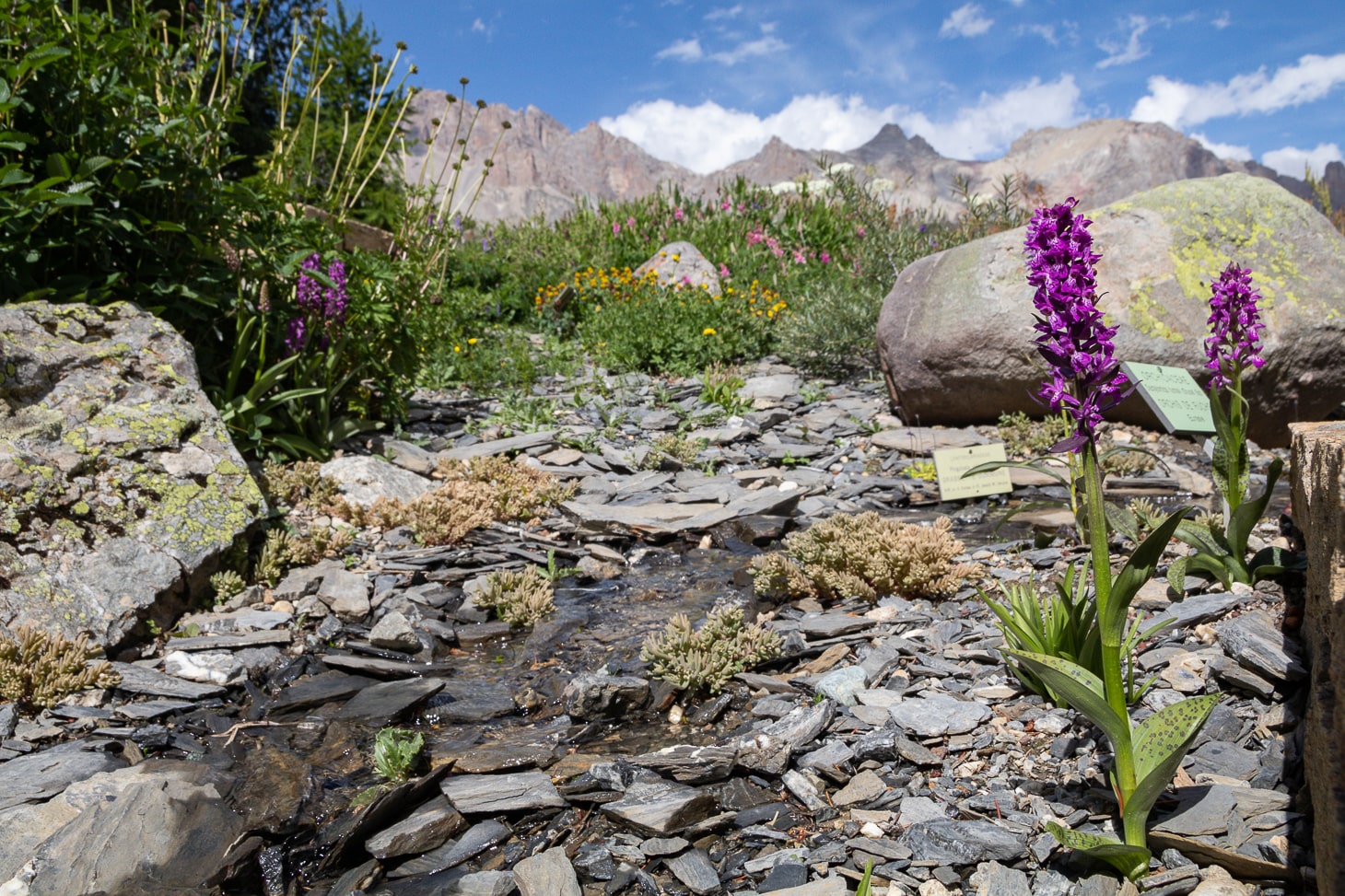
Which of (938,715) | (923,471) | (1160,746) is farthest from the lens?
(923,471)

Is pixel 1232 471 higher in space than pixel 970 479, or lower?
higher

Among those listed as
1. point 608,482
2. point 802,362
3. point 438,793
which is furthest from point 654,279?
point 438,793

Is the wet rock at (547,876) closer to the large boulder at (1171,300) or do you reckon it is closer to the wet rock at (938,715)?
the wet rock at (938,715)

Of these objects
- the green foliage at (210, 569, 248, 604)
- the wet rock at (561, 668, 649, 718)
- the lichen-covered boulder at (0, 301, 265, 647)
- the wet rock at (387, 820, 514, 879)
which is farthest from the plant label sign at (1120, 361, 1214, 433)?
the lichen-covered boulder at (0, 301, 265, 647)

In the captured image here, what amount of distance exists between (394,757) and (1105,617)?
2600mm

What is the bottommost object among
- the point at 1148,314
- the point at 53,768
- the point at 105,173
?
the point at 53,768

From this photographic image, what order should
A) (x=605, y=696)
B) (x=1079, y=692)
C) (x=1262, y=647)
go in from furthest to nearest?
(x=605, y=696)
(x=1262, y=647)
(x=1079, y=692)

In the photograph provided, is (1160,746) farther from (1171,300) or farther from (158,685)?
(1171,300)

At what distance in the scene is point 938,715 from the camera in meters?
3.28

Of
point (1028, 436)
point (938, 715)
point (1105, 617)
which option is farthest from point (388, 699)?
point (1028, 436)

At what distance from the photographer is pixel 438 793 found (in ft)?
10.4

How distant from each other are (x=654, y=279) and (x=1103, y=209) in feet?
20.6

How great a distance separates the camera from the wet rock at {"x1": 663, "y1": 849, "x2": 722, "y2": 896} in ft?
8.65

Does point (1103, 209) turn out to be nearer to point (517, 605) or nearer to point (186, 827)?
point (517, 605)
